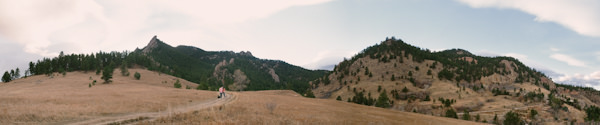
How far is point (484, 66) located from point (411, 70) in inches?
2704

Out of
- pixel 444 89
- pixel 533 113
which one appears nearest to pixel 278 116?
pixel 533 113

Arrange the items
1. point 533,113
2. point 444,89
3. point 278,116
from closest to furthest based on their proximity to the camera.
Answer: point 278,116 → point 533,113 → point 444,89

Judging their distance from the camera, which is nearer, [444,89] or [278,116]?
[278,116]

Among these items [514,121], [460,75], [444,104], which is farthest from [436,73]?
[514,121]

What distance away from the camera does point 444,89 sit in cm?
12794

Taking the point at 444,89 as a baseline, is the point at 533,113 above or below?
below

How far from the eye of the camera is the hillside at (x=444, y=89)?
310ft

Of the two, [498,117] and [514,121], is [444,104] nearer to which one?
[498,117]

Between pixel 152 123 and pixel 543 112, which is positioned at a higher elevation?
pixel 152 123

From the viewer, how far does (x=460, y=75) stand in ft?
536

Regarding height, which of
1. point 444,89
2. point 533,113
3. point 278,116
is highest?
point 278,116

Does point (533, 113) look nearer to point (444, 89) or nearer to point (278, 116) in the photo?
point (444, 89)

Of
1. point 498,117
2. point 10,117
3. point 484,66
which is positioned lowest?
point 498,117

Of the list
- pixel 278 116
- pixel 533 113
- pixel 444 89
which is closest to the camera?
pixel 278 116
